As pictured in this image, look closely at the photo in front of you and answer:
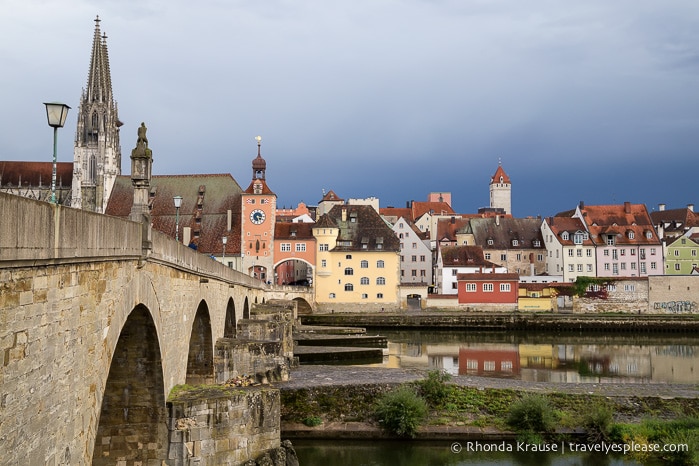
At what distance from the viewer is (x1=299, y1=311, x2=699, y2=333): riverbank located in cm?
6475

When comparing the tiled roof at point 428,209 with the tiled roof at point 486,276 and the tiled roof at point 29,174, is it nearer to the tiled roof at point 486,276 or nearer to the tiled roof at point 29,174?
the tiled roof at point 486,276

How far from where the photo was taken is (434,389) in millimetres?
24562

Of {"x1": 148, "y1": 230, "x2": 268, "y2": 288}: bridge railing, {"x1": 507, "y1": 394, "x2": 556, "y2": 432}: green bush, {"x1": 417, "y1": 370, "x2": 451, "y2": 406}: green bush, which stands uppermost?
{"x1": 148, "y1": 230, "x2": 268, "y2": 288}: bridge railing

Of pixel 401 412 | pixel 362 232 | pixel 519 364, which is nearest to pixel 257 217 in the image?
pixel 362 232

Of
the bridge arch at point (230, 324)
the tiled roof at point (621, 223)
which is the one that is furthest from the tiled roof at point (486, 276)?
the bridge arch at point (230, 324)

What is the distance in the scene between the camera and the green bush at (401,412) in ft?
73.1

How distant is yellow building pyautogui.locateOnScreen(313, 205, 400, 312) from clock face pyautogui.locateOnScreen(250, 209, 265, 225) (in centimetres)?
580

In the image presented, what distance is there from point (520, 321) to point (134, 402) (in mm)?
55800

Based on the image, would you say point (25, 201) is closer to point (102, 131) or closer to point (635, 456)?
point (635, 456)

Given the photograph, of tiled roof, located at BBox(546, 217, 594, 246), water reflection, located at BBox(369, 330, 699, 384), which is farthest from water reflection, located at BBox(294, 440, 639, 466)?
tiled roof, located at BBox(546, 217, 594, 246)

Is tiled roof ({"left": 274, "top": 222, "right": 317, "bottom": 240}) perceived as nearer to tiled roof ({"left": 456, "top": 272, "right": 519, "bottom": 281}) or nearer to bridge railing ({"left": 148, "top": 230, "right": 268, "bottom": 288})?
tiled roof ({"left": 456, "top": 272, "right": 519, "bottom": 281})

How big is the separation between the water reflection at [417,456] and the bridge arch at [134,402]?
754 cm

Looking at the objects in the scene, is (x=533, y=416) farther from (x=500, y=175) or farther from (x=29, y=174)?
(x=500, y=175)

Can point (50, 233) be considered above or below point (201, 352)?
above
